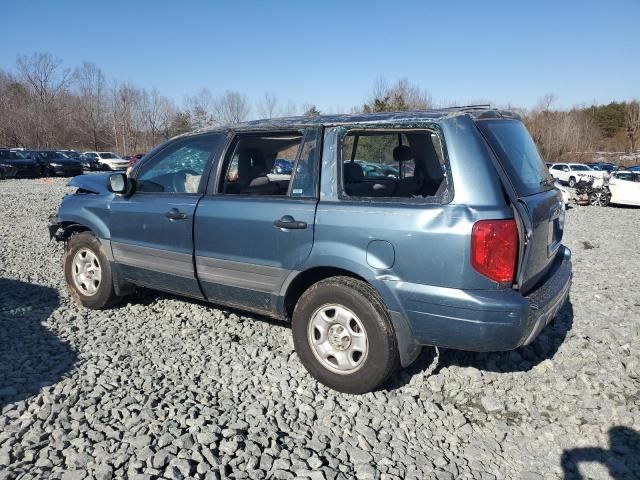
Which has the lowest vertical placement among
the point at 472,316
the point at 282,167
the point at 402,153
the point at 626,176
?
the point at 472,316

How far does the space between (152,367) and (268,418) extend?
1166 millimetres

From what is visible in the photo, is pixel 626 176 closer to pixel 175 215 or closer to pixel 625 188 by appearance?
pixel 625 188

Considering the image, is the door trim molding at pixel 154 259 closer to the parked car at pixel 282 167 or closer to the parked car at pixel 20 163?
the parked car at pixel 282 167

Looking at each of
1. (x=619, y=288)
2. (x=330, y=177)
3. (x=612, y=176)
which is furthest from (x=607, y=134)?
(x=330, y=177)

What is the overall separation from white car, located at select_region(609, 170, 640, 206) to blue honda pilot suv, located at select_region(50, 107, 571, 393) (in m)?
17.1

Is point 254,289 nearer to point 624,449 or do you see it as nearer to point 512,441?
point 512,441

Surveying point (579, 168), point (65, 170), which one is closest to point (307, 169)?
point (65, 170)

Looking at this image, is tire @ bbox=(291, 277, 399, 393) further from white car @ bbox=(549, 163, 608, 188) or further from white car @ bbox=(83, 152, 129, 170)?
white car @ bbox=(83, 152, 129, 170)

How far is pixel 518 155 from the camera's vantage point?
10.6ft

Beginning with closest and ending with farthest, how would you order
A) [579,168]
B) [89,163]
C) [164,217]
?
1. [164,217]
2. [579,168]
3. [89,163]

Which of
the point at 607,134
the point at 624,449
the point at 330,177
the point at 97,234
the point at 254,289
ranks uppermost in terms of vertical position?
the point at 607,134

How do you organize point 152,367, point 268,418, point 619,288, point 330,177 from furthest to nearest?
point 619,288, point 152,367, point 330,177, point 268,418

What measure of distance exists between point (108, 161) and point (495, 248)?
1518 inches

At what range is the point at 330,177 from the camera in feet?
10.7
